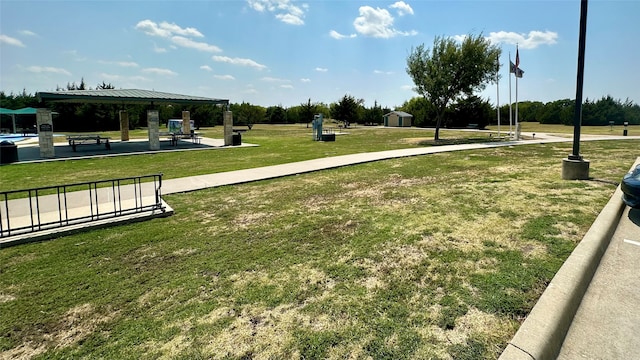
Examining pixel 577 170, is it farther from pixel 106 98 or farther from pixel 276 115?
pixel 276 115

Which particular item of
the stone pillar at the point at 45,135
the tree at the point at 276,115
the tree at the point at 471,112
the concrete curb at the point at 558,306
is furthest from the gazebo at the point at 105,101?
the tree at the point at 276,115

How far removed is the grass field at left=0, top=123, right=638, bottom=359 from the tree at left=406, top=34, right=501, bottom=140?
18660mm

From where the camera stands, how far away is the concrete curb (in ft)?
8.50

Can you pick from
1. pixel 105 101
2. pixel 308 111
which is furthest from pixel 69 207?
pixel 308 111

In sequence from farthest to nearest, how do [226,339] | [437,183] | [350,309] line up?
1. [437,183]
2. [350,309]
3. [226,339]

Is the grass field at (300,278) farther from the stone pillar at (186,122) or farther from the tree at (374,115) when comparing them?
the tree at (374,115)

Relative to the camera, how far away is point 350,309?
3275 millimetres

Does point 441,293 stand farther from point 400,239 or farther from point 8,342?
point 8,342

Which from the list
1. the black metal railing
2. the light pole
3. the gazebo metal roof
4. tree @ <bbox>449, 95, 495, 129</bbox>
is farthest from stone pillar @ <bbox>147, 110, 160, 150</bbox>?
tree @ <bbox>449, 95, 495, 129</bbox>

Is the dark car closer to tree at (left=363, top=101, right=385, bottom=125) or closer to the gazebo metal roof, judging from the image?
the gazebo metal roof

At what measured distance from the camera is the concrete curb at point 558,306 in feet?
8.50

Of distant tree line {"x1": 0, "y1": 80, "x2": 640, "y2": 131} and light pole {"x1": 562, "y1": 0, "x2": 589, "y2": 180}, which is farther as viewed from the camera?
distant tree line {"x1": 0, "y1": 80, "x2": 640, "y2": 131}

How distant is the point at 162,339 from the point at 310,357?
131cm

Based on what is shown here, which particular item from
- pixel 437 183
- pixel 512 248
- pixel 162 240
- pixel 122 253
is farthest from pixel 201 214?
pixel 437 183
